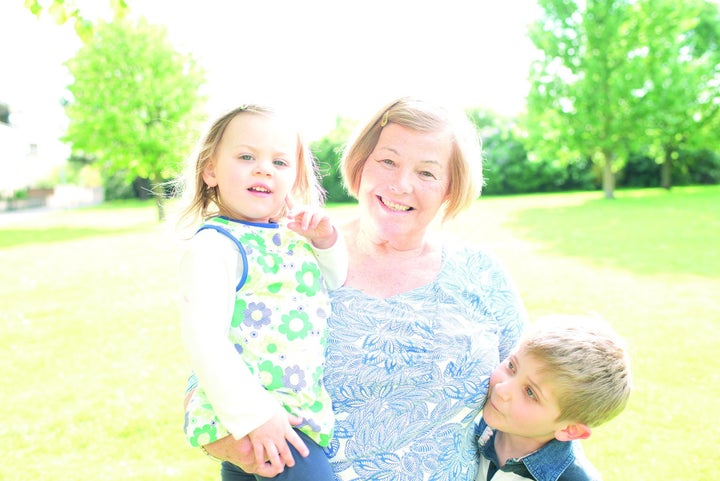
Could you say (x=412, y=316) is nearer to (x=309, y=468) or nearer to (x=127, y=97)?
(x=309, y=468)

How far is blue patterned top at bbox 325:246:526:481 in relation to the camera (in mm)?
2082

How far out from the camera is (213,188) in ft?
7.32

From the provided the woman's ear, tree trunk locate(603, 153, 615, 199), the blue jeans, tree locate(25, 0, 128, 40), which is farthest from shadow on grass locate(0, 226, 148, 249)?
tree trunk locate(603, 153, 615, 199)

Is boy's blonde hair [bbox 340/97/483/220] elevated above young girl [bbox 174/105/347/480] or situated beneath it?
elevated above

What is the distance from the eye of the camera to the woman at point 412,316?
2.10 metres

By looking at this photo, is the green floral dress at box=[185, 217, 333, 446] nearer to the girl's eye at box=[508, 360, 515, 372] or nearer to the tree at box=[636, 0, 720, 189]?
the girl's eye at box=[508, 360, 515, 372]

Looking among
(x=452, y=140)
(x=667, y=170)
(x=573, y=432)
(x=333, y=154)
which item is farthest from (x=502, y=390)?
(x=667, y=170)

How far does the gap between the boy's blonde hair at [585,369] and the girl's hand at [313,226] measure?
2.56ft

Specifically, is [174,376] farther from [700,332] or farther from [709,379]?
[700,332]

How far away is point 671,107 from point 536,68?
604 cm

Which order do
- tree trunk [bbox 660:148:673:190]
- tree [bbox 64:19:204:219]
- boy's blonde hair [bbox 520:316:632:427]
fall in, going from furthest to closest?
tree trunk [bbox 660:148:673:190]
tree [bbox 64:19:204:219]
boy's blonde hair [bbox 520:316:632:427]

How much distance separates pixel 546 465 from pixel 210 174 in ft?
5.01

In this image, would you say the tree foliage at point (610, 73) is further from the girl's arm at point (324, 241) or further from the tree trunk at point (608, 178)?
the girl's arm at point (324, 241)

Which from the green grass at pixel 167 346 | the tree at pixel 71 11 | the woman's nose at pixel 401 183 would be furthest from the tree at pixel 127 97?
the woman's nose at pixel 401 183
